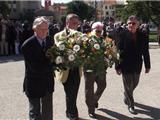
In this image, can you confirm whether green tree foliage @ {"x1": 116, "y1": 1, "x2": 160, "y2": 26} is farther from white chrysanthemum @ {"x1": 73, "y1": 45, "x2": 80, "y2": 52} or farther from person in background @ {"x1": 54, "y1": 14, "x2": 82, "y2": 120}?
white chrysanthemum @ {"x1": 73, "y1": 45, "x2": 80, "y2": 52}

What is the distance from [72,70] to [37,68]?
156 centimetres

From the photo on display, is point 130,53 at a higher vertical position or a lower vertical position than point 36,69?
lower

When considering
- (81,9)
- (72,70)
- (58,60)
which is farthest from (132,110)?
(81,9)

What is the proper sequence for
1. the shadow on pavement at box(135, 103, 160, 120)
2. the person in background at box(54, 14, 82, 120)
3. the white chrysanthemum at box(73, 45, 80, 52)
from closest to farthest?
the white chrysanthemum at box(73, 45, 80, 52) < the person in background at box(54, 14, 82, 120) < the shadow on pavement at box(135, 103, 160, 120)

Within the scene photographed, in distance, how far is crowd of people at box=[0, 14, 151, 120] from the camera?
644 cm

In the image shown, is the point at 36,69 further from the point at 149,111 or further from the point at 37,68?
the point at 149,111

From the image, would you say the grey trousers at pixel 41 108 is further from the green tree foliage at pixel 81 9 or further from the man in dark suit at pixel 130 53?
the green tree foliage at pixel 81 9

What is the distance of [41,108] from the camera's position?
21.9ft

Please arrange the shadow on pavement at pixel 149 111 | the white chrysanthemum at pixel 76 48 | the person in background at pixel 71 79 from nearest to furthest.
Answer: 1. the white chrysanthemum at pixel 76 48
2. the person in background at pixel 71 79
3. the shadow on pavement at pixel 149 111

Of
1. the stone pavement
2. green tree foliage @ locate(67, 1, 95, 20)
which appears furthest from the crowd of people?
green tree foliage @ locate(67, 1, 95, 20)

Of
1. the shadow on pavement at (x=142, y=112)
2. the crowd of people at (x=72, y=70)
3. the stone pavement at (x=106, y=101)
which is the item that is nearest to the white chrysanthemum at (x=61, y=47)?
the crowd of people at (x=72, y=70)

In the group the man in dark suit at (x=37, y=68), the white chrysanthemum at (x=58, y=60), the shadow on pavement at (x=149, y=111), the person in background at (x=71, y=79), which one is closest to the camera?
the man in dark suit at (x=37, y=68)

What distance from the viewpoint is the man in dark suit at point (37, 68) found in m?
6.41

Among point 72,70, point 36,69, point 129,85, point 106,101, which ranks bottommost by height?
point 106,101
